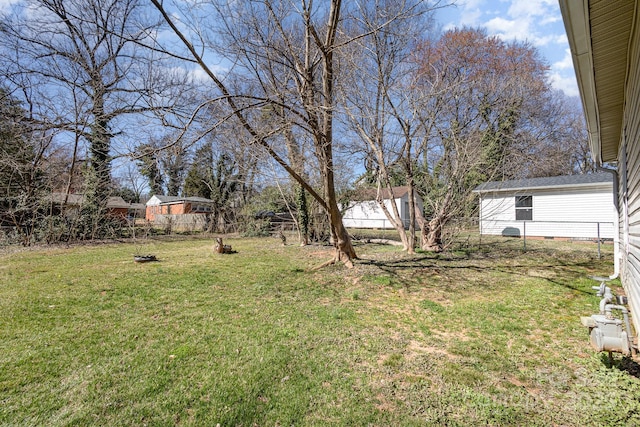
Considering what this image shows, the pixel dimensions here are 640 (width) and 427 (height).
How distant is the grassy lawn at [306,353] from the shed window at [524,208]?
8.72 m

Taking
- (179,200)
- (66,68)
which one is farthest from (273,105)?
(179,200)

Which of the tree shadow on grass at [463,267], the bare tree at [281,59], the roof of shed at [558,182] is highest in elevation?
the bare tree at [281,59]

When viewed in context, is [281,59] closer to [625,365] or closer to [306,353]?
[306,353]

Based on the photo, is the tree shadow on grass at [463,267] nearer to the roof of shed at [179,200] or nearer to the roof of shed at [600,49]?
the roof of shed at [600,49]

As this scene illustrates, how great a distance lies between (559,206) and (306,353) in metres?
14.7

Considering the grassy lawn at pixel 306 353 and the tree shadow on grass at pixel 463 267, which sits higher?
the tree shadow on grass at pixel 463 267

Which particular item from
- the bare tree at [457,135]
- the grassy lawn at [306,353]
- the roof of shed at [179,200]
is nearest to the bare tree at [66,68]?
the grassy lawn at [306,353]

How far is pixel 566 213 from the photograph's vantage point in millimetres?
12773

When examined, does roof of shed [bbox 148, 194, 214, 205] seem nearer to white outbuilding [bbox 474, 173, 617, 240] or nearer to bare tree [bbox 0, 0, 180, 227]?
bare tree [bbox 0, 0, 180, 227]

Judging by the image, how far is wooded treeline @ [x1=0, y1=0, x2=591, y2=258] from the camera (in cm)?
504

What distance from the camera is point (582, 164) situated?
70.1 feet

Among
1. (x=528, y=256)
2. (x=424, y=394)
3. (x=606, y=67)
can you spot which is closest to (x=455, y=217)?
(x=528, y=256)

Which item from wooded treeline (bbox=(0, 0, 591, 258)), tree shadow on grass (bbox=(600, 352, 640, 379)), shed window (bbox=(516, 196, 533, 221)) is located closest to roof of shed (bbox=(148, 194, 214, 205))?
wooded treeline (bbox=(0, 0, 591, 258))

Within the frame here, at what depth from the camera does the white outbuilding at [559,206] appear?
11805 millimetres
